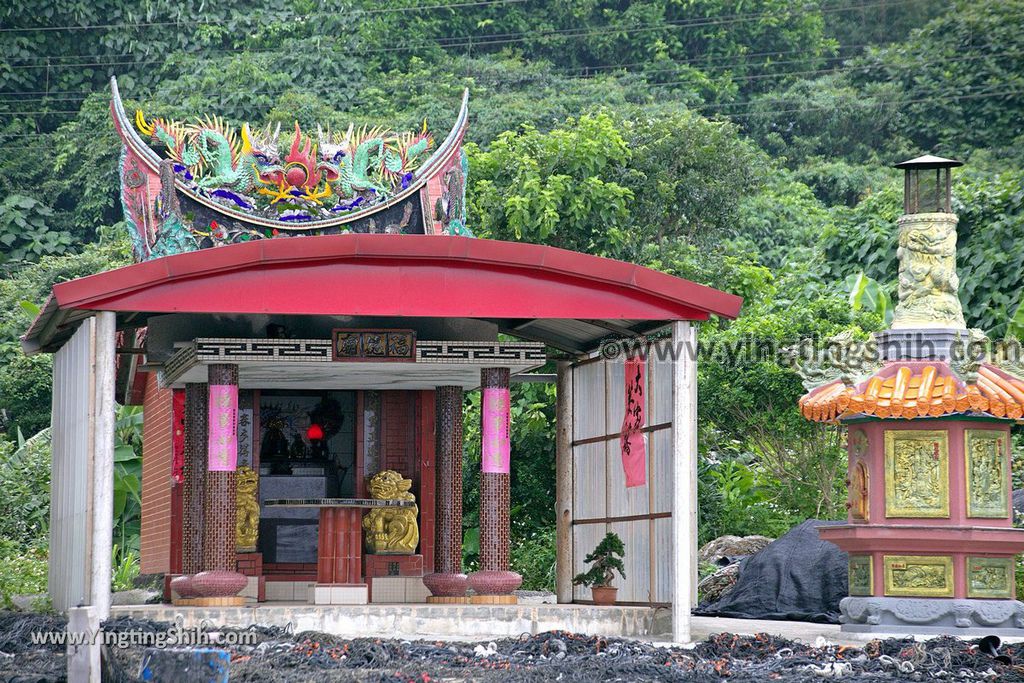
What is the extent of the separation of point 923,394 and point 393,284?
487 centimetres

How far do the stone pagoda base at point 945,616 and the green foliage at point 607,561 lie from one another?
269 cm

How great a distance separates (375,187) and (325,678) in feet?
25.7

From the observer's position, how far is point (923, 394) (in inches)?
527

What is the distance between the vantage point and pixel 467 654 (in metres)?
11.8

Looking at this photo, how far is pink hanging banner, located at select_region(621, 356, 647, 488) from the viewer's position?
1464 centimetres

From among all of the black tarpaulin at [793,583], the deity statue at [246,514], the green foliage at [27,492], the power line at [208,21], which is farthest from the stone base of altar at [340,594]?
the power line at [208,21]

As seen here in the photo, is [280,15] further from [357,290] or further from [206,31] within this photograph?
[357,290]

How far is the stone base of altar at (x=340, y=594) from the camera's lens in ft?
A: 50.8

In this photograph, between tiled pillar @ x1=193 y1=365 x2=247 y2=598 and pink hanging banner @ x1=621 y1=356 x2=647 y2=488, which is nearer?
tiled pillar @ x1=193 y1=365 x2=247 y2=598

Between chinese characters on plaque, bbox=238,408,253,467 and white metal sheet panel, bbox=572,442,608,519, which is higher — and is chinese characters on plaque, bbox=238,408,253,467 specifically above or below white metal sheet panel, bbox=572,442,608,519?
above

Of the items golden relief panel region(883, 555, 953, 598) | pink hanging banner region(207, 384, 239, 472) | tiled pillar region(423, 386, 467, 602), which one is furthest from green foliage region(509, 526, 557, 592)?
golden relief panel region(883, 555, 953, 598)

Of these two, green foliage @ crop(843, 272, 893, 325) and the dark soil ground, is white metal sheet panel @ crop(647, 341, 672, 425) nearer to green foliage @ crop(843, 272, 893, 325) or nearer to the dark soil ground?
the dark soil ground

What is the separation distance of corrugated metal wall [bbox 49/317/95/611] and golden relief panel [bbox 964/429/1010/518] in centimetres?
779

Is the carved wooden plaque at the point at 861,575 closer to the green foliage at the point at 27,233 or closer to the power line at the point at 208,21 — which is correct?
the green foliage at the point at 27,233
